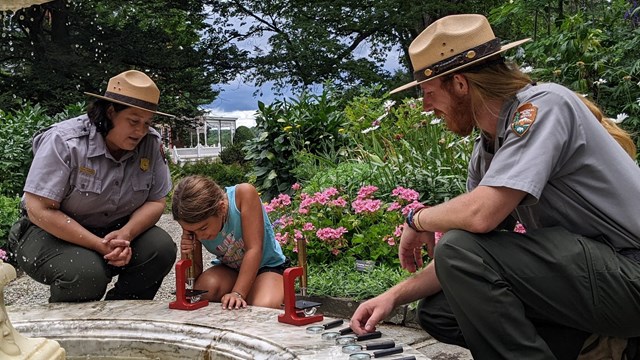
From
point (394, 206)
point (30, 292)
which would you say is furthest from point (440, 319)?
point (30, 292)

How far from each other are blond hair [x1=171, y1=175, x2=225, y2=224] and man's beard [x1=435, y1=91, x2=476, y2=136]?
1089 millimetres

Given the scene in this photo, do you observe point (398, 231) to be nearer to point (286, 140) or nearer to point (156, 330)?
point (156, 330)

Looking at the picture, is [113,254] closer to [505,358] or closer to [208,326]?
[208,326]

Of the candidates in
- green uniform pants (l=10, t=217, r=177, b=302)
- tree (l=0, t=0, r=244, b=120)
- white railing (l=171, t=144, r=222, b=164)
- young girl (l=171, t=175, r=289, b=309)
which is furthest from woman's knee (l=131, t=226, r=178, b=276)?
white railing (l=171, t=144, r=222, b=164)

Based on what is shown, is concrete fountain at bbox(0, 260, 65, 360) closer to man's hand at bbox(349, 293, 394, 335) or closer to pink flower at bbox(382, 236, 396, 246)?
man's hand at bbox(349, 293, 394, 335)

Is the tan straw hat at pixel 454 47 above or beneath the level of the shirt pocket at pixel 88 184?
above

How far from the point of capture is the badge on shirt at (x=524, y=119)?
1694 millimetres

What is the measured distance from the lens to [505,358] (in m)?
1.70

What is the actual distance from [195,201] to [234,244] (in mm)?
378

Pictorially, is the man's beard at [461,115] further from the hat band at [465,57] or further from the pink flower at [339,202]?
the pink flower at [339,202]

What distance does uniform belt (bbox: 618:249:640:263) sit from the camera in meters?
1.76

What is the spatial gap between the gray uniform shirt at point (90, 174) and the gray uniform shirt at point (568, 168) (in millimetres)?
1719

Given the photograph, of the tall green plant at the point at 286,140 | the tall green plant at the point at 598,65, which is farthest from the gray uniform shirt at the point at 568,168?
the tall green plant at the point at 286,140

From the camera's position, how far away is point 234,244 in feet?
9.60
